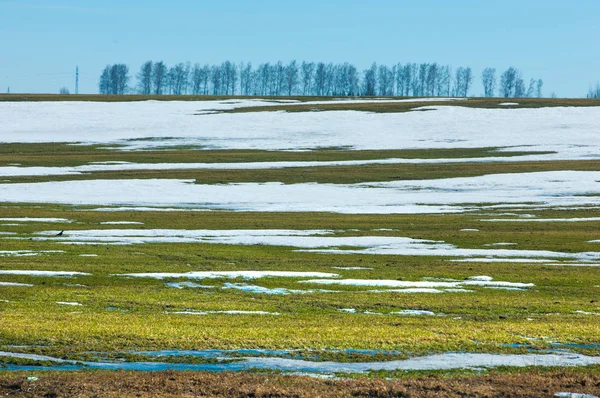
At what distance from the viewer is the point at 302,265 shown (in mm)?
37594

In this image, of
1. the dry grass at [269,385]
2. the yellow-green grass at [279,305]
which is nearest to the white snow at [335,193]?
the yellow-green grass at [279,305]

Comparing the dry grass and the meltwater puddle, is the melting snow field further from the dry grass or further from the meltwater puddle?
the dry grass

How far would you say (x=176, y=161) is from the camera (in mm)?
102188

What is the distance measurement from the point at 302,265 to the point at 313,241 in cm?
1010

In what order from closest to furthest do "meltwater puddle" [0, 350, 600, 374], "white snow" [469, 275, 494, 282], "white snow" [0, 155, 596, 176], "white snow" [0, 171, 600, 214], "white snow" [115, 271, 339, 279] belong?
"meltwater puddle" [0, 350, 600, 374] < "white snow" [115, 271, 339, 279] < "white snow" [469, 275, 494, 282] < "white snow" [0, 171, 600, 214] < "white snow" [0, 155, 596, 176]

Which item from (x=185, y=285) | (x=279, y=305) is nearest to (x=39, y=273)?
(x=185, y=285)

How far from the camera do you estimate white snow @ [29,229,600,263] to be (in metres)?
43.0

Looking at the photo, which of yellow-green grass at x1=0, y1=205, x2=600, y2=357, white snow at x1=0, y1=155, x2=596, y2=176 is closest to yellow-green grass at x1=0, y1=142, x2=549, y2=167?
white snow at x1=0, y1=155, x2=596, y2=176

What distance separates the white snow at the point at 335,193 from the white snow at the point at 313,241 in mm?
17813

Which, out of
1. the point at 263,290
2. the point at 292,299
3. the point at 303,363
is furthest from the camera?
the point at 263,290

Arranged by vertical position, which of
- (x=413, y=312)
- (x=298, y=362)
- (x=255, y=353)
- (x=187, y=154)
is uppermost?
(x=298, y=362)

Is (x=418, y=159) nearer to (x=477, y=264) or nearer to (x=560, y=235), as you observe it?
(x=560, y=235)

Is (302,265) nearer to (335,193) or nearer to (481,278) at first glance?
(481,278)

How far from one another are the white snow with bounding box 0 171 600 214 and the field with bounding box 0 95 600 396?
0.33 metres
